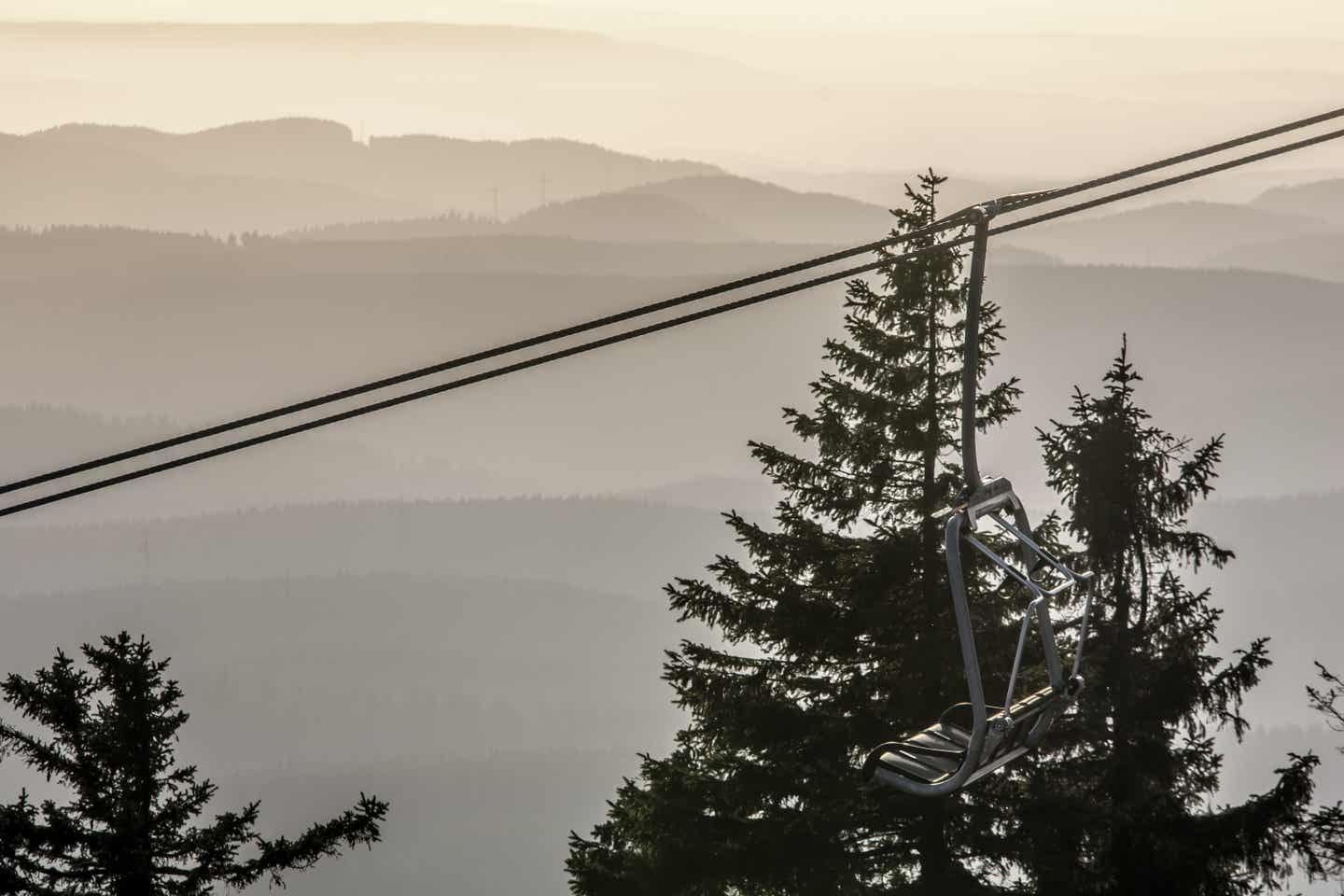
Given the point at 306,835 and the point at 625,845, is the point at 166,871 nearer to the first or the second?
the point at 306,835

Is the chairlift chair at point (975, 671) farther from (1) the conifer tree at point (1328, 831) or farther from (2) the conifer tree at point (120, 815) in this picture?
(2) the conifer tree at point (120, 815)

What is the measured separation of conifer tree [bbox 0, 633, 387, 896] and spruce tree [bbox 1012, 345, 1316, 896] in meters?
11.0

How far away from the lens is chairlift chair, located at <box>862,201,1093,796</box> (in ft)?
26.2

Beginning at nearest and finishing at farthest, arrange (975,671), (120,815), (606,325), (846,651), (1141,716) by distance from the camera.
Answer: (606,325) → (975,671) → (120,815) → (846,651) → (1141,716)

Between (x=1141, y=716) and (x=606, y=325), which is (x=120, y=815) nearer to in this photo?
(x=1141, y=716)

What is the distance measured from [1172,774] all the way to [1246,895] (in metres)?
2.43

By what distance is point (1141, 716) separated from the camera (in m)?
26.6

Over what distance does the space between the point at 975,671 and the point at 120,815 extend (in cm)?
1687

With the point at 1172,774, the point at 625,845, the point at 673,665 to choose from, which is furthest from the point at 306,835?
the point at 1172,774

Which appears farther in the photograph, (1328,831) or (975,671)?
(1328,831)

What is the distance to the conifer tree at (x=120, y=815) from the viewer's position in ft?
68.4

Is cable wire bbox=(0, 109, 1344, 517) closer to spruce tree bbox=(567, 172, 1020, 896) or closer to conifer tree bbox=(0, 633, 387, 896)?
conifer tree bbox=(0, 633, 387, 896)

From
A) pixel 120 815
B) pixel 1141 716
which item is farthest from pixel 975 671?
pixel 1141 716

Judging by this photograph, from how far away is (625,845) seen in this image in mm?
29156
